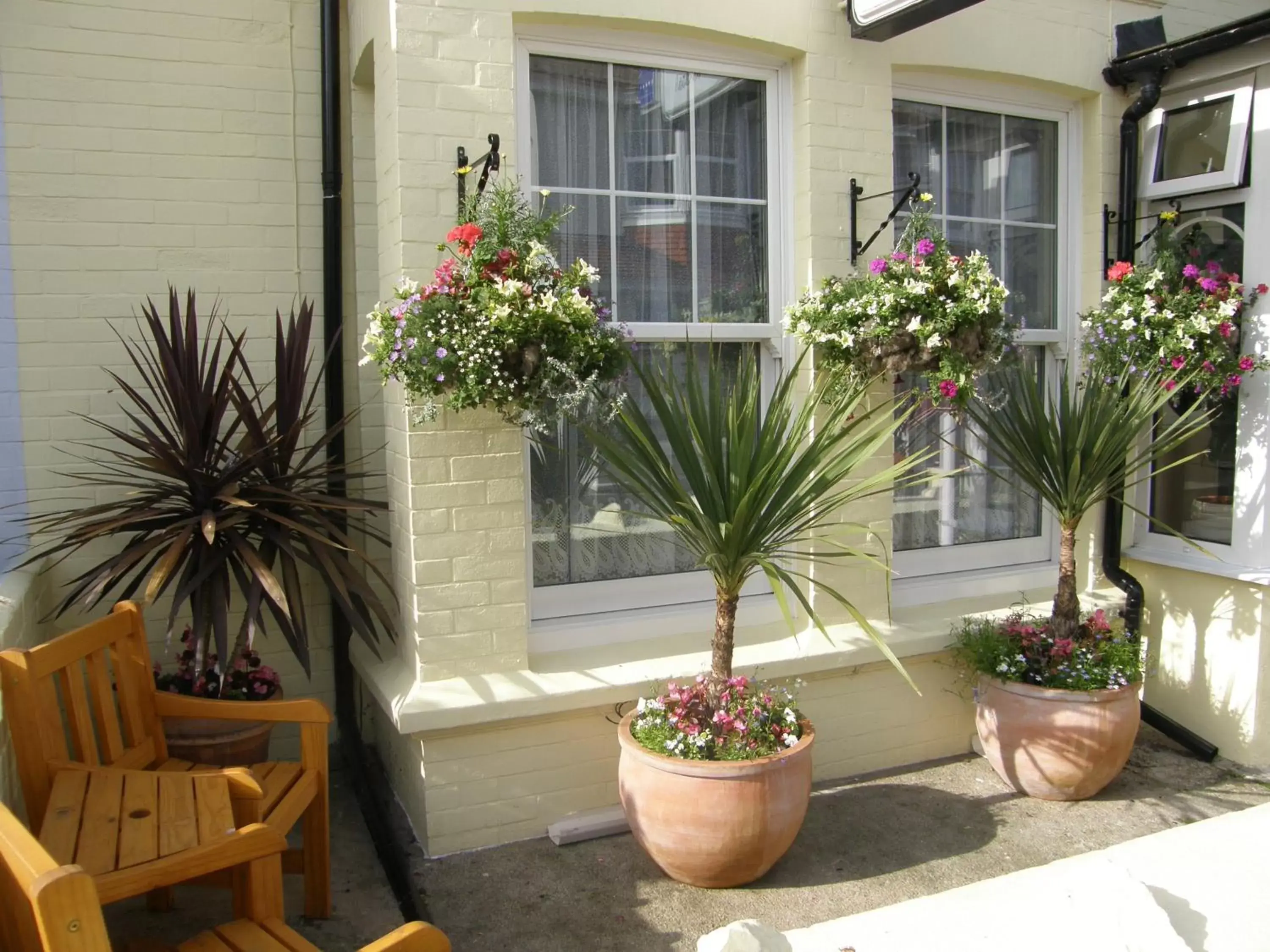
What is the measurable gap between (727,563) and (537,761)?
3.18ft

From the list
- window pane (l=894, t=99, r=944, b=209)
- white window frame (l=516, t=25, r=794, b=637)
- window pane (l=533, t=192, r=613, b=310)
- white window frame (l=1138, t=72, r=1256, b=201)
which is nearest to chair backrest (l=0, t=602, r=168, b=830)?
white window frame (l=516, t=25, r=794, b=637)

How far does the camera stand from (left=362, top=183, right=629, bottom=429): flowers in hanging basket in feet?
9.37

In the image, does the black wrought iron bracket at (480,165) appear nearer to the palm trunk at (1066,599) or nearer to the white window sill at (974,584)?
the white window sill at (974,584)

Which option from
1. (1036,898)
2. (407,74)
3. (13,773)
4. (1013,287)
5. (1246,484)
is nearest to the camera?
(1036,898)

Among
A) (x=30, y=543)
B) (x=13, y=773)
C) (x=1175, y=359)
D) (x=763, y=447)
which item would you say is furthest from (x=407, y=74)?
(x=1175, y=359)

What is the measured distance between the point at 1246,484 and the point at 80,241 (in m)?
4.41

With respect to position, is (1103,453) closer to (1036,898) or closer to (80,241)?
(1036,898)

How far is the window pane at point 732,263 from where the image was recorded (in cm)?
371

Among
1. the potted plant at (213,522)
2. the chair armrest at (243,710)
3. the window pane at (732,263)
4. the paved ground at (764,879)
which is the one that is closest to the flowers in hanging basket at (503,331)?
the potted plant at (213,522)

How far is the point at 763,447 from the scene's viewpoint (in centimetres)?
290

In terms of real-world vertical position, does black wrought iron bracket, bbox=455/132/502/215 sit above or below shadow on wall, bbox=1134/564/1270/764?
above

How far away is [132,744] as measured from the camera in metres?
2.78

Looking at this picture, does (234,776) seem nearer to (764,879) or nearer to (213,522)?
(213,522)

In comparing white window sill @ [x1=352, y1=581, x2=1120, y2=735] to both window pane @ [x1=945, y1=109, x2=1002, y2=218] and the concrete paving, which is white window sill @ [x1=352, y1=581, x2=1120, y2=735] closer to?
the concrete paving
